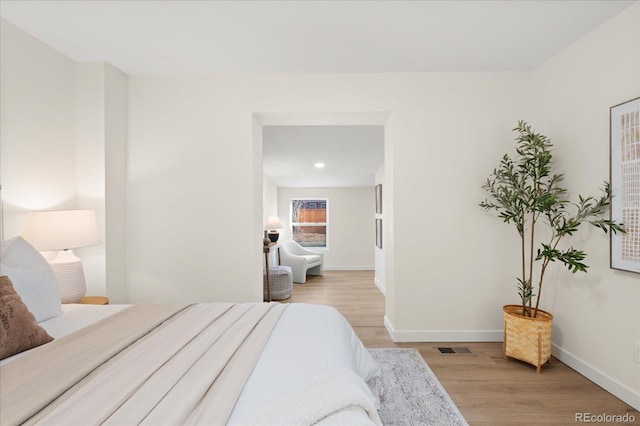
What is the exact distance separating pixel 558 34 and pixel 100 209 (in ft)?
13.3

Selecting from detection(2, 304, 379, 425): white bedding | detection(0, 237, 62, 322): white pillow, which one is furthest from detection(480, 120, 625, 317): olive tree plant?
detection(0, 237, 62, 322): white pillow

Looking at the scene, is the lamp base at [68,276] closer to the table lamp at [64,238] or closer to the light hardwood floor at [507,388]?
the table lamp at [64,238]

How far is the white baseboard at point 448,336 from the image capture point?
297cm

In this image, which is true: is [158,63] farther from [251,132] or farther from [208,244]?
[208,244]

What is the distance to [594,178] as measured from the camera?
231cm

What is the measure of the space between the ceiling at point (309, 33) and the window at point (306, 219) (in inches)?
194

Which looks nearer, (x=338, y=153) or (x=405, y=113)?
(x=405, y=113)

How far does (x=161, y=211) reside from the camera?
119 inches

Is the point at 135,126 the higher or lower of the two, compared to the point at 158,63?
lower

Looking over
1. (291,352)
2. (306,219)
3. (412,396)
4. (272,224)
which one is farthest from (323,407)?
(306,219)

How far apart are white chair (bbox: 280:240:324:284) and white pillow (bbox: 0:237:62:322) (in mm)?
4238

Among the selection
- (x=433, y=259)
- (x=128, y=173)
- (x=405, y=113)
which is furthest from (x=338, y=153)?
(x=128, y=173)

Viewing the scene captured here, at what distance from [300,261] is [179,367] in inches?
188

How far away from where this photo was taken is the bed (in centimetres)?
89
